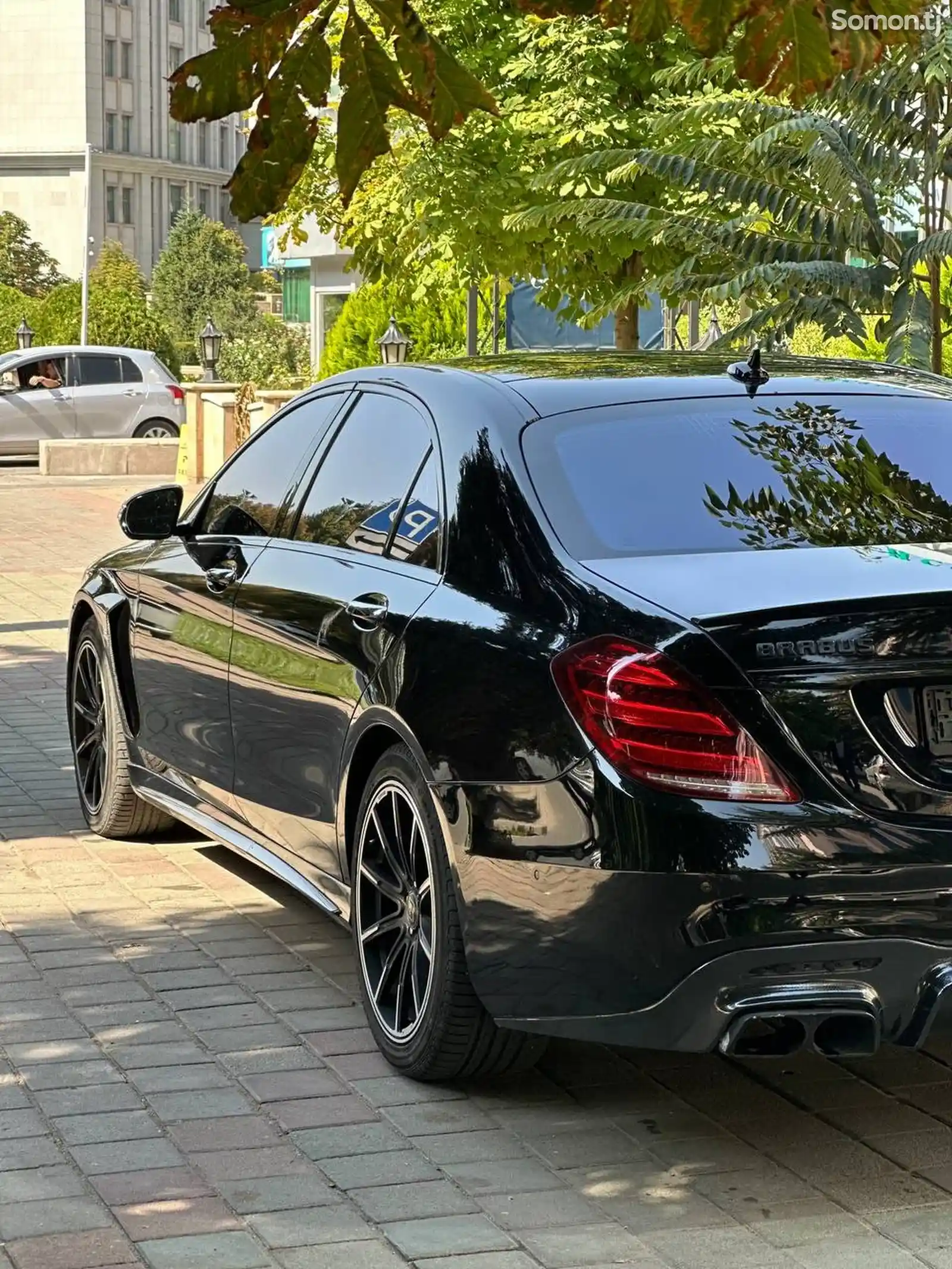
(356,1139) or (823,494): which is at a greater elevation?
(823,494)

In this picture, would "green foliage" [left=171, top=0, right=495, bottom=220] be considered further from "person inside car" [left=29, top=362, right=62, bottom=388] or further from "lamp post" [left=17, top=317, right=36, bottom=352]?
"lamp post" [left=17, top=317, right=36, bottom=352]

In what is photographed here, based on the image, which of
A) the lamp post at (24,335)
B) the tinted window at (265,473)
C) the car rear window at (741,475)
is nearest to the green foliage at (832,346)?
the tinted window at (265,473)

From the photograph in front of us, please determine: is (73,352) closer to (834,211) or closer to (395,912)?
(834,211)

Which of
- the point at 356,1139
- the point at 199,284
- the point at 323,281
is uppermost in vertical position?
the point at 199,284

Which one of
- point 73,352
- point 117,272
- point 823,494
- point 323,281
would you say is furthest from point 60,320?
point 823,494

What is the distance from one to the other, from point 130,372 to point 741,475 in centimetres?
2954

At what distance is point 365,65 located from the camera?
3.48m

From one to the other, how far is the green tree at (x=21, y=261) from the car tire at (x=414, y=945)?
318 feet

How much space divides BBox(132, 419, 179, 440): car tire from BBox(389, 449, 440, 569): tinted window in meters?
28.5

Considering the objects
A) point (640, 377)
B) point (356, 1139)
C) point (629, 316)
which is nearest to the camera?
point (356, 1139)

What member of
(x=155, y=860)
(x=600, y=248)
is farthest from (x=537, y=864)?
(x=600, y=248)

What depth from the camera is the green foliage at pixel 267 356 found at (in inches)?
2319

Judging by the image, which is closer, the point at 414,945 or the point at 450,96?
the point at 450,96

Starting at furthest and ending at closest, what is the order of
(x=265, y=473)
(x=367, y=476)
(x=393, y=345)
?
(x=393, y=345)
(x=265, y=473)
(x=367, y=476)
